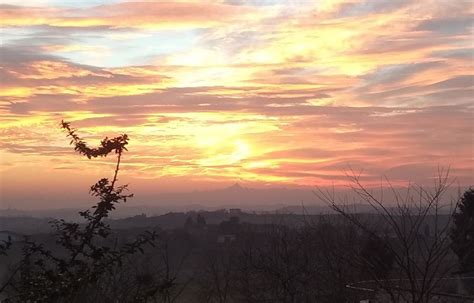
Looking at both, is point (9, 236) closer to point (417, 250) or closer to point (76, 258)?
point (76, 258)

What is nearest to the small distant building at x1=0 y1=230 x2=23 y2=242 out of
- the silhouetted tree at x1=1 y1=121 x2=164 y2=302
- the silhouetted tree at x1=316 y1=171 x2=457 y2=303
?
the silhouetted tree at x1=1 y1=121 x2=164 y2=302

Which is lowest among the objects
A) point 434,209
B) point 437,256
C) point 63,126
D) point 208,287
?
point 208,287

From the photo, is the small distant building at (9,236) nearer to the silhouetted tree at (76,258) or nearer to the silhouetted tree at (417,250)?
the silhouetted tree at (76,258)

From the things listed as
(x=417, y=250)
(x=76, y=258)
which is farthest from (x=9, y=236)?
(x=417, y=250)

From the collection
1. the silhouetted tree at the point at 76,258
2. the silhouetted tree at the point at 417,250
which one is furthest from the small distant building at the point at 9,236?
the silhouetted tree at the point at 417,250

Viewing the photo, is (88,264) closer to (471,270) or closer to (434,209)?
(434,209)

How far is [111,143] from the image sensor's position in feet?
16.0

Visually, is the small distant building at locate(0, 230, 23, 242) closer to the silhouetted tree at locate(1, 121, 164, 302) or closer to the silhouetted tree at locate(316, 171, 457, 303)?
the silhouetted tree at locate(1, 121, 164, 302)

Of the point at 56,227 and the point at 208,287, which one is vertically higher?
the point at 56,227

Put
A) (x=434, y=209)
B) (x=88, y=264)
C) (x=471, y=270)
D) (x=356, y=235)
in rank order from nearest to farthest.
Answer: (x=88, y=264), (x=434, y=209), (x=471, y=270), (x=356, y=235)

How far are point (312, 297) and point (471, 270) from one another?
663 centimetres

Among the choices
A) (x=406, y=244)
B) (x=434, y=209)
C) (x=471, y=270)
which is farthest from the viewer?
(x=471, y=270)

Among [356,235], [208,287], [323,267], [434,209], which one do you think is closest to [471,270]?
[434,209]

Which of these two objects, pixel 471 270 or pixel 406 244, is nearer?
pixel 406 244
